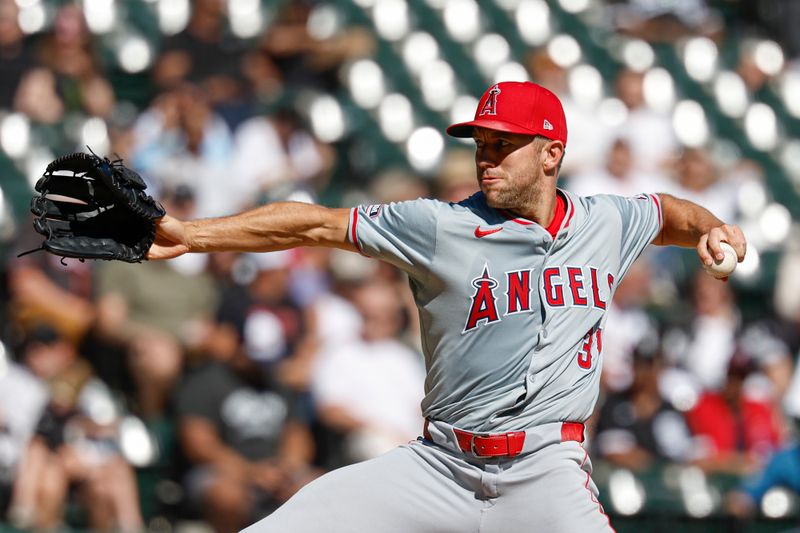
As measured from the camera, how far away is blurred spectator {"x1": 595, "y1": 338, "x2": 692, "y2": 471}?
7.10m

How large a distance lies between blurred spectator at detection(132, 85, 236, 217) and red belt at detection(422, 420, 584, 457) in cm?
419

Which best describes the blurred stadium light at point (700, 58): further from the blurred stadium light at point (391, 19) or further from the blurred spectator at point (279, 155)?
the blurred spectator at point (279, 155)

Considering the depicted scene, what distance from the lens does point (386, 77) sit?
987 cm

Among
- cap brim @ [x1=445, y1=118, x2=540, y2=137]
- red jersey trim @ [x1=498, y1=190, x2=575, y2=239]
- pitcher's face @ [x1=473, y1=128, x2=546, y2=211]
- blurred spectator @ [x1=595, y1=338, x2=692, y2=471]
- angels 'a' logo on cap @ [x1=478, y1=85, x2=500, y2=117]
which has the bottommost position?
blurred spectator @ [x1=595, y1=338, x2=692, y2=471]

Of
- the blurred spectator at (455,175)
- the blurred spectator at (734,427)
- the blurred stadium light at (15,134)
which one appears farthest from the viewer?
the blurred stadium light at (15,134)

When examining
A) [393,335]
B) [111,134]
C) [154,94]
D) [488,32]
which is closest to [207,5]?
[154,94]

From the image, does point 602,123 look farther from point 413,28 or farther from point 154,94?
point 154,94

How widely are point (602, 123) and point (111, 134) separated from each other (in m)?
3.73

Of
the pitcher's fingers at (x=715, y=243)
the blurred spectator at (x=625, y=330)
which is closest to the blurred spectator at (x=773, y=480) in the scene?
the blurred spectator at (x=625, y=330)

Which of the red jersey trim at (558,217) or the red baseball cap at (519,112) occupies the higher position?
the red baseball cap at (519,112)

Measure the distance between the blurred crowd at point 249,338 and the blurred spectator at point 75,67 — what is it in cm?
2

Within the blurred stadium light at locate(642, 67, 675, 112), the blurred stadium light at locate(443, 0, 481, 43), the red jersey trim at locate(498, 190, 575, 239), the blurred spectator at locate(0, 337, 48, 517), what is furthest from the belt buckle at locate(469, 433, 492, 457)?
the blurred stadium light at locate(443, 0, 481, 43)

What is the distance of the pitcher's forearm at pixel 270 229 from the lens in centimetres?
371

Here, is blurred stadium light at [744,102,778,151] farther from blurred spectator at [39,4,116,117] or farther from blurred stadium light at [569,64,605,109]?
blurred spectator at [39,4,116,117]
